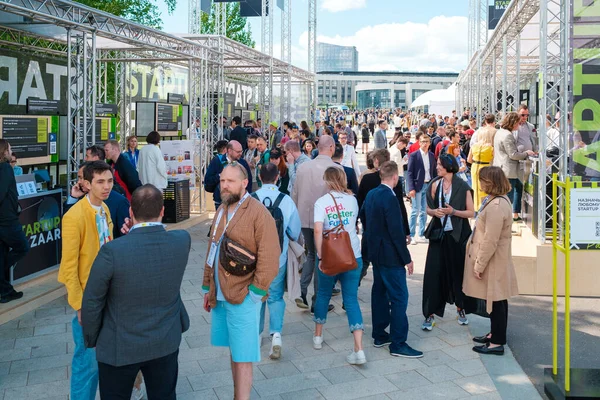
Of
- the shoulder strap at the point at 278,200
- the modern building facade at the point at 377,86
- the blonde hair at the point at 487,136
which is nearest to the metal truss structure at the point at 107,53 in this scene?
the shoulder strap at the point at 278,200

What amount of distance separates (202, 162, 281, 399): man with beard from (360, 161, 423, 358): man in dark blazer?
171 cm

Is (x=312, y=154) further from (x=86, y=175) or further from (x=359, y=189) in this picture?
(x=86, y=175)

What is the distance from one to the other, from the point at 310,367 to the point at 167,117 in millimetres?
13843

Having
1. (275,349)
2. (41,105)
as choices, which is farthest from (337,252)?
(41,105)

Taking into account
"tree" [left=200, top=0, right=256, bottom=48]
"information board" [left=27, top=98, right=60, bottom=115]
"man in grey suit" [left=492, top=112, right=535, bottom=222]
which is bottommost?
"man in grey suit" [left=492, top=112, right=535, bottom=222]

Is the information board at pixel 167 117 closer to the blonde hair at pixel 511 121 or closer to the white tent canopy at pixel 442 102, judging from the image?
the blonde hair at pixel 511 121

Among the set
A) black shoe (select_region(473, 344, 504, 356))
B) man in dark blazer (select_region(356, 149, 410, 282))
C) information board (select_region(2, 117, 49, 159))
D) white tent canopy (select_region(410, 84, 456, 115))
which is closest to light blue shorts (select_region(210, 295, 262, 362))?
black shoe (select_region(473, 344, 504, 356))

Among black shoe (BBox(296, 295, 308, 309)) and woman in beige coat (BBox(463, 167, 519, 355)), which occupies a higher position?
woman in beige coat (BBox(463, 167, 519, 355))

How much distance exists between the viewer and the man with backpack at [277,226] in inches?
213

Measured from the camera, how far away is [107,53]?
17.2 m

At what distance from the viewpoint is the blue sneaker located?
5695 mm

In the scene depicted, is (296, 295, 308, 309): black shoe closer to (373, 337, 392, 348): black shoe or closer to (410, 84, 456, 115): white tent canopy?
(373, 337, 392, 348): black shoe

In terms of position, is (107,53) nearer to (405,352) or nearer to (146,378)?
(405,352)

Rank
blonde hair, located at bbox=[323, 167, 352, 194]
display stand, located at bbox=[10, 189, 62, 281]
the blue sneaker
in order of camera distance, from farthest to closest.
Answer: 1. display stand, located at bbox=[10, 189, 62, 281]
2. the blue sneaker
3. blonde hair, located at bbox=[323, 167, 352, 194]
